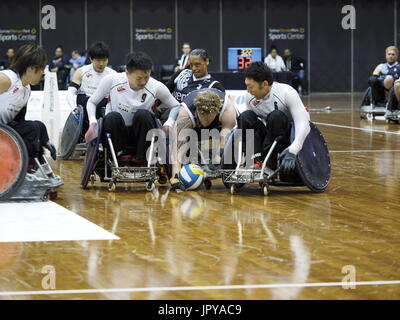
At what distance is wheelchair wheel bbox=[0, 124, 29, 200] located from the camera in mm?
7090

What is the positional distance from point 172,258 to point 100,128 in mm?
3121

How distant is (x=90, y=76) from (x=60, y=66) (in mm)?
17206

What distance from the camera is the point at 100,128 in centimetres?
803

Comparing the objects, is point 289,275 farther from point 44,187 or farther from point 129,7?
point 129,7

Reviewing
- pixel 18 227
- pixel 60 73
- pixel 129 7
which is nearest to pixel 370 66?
pixel 129 7

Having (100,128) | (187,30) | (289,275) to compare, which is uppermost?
(187,30)

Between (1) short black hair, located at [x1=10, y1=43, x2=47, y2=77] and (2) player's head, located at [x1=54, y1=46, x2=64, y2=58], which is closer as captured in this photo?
(1) short black hair, located at [x1=10, y1=43, x2=47, y2=77]

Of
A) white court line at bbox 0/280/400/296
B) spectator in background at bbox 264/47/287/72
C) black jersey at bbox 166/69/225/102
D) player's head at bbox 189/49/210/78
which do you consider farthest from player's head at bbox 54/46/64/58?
white court line at bbox 0/280/400/296

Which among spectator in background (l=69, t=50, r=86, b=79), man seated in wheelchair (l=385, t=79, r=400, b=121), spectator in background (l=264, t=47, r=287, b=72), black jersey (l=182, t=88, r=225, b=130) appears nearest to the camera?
black jersey (l=182, t=88, r=225, b=130)

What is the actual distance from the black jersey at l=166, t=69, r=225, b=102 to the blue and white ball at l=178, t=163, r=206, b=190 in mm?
1047

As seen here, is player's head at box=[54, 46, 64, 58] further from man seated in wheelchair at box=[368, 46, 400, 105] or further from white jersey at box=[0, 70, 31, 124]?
white jersey at box=[0, 70, 31, 124]

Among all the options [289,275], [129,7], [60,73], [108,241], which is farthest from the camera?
[129,7]

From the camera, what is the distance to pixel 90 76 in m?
11.0

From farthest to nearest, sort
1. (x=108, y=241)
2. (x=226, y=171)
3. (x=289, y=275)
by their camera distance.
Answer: (x=226, y=171)
(x=108, y=241)
(x=289, y=275)
